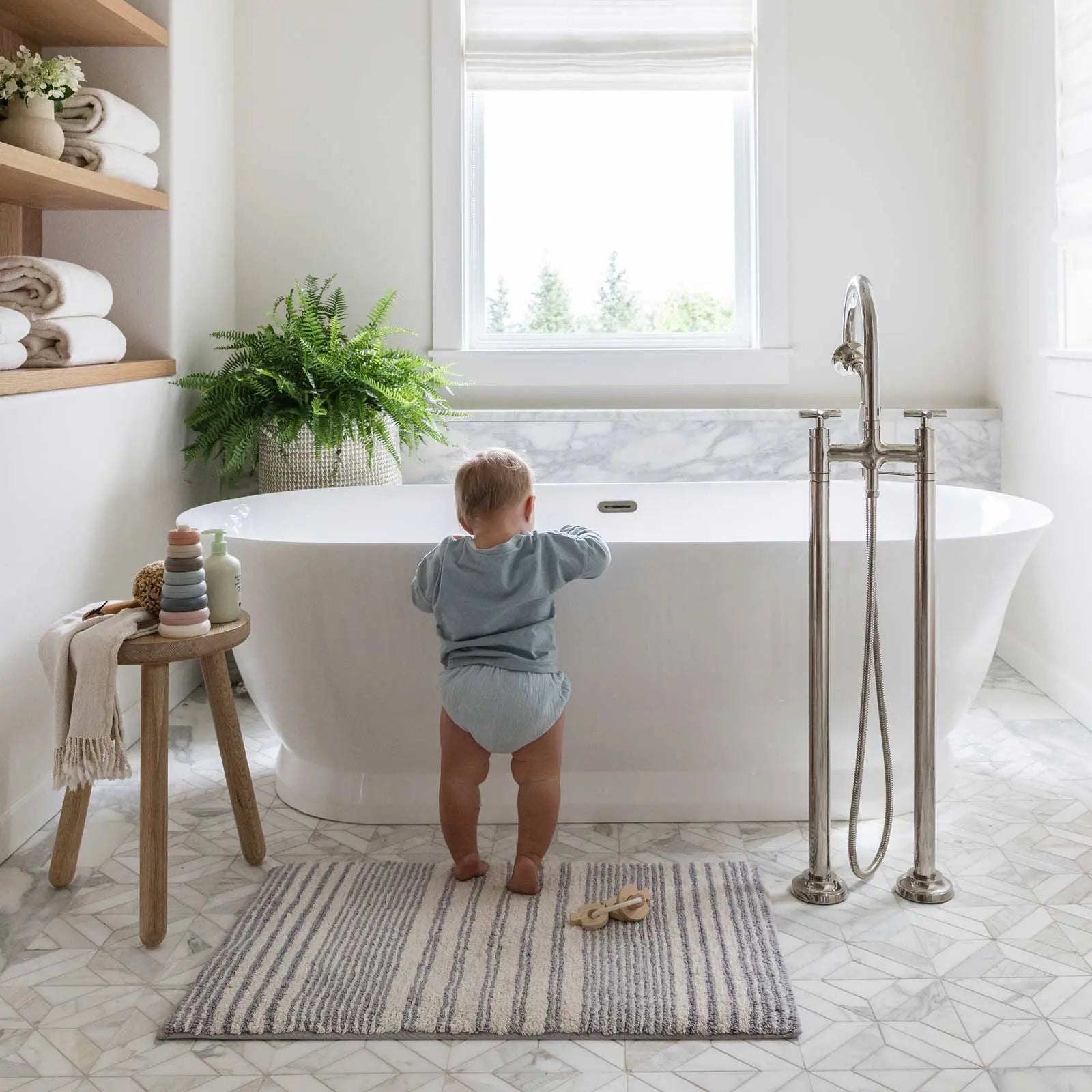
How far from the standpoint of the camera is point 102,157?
2.72 meters

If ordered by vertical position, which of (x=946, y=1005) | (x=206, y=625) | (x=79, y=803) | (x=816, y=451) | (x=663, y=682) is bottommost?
(x=946, y=1005)

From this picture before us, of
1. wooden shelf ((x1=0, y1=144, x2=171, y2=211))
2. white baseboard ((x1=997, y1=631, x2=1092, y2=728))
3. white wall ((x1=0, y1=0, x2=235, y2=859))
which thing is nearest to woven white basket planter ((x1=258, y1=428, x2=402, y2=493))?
white wall ((x1=0, y1=0, x2=235, y2=859))

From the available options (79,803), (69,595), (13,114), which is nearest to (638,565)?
(79,803)

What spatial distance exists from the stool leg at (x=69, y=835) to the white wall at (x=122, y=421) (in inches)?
8.8

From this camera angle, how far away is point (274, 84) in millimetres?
3631

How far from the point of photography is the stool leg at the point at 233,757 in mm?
2090

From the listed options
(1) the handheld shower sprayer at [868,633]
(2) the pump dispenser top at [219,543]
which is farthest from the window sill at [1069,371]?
(2) the pump dispenser top at [219,543]

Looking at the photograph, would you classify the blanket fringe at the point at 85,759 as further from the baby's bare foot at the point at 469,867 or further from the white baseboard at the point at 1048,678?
the white baseboard at the point at 1048,678

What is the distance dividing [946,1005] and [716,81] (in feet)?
9.50

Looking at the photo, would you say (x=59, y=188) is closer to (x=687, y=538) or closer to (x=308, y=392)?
(x=308, y=392)

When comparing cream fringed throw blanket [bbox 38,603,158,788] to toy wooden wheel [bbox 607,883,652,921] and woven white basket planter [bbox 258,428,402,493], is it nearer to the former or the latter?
toy wooden wheel [bbox 607,883,652,921]

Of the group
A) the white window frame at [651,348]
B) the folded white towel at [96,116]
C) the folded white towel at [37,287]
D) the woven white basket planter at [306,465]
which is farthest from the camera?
the white window frame at [651,348]

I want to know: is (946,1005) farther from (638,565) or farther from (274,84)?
(274,84)

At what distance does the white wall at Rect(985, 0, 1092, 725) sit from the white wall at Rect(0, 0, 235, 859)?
2.31m
